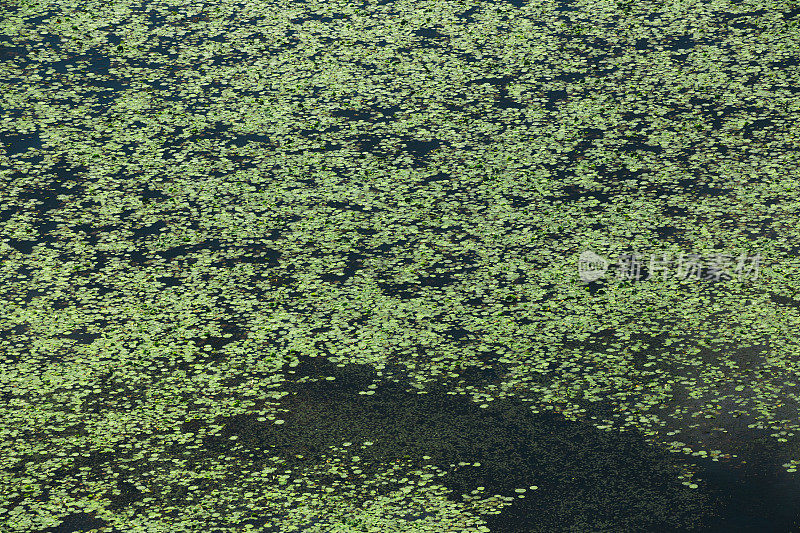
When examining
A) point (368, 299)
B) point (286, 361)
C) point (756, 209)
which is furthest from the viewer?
point (756, 209)

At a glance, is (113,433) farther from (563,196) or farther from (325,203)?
(563,196)

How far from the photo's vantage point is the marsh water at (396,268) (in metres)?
5.81

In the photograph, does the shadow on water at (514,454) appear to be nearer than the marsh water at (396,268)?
Yes

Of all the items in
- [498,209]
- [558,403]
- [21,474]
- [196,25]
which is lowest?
[21,474]

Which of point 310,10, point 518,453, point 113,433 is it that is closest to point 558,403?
point 518,453

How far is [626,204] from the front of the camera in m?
7.77

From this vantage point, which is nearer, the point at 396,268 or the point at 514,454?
the point at 514,454

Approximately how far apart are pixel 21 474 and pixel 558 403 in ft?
9.89

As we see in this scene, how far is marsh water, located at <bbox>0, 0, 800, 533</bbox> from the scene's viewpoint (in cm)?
581

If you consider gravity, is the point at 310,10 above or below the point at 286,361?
above

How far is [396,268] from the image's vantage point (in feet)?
24.1

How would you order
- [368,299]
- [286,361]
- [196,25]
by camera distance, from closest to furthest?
[286,361] → [368,299] → [196,25]

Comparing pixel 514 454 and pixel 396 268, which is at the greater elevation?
pixel 396 268

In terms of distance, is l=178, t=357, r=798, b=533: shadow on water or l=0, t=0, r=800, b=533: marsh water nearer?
l=178, t=357, r=798, b=533: shadow on water
